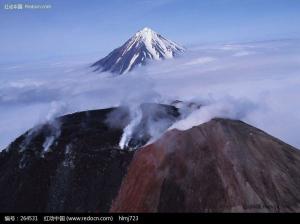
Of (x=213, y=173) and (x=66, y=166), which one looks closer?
(x=213, y=173)

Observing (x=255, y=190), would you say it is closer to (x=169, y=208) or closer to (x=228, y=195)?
(x=228, y=195)

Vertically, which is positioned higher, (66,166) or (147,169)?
→ (147,169)

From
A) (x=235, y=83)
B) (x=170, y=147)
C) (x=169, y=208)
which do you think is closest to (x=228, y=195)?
(x=169, y=208)
